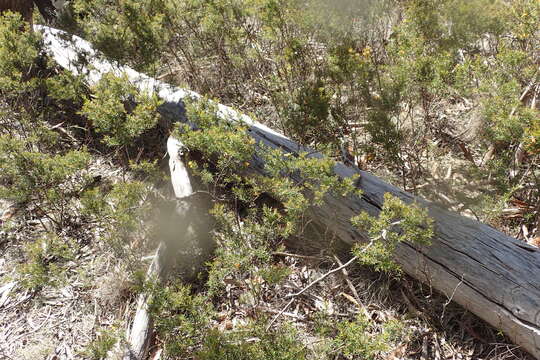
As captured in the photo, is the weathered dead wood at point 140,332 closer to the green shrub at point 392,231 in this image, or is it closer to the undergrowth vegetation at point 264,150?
the undergrowth vegetation at point 264,150

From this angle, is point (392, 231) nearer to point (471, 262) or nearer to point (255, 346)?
point (471, 262)

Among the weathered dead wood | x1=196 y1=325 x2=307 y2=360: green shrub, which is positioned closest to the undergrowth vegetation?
x1=196 y1=325 x2=307 y2=360: green shrub

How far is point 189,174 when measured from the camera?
4367 millimetres

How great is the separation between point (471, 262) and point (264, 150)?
2089 mm

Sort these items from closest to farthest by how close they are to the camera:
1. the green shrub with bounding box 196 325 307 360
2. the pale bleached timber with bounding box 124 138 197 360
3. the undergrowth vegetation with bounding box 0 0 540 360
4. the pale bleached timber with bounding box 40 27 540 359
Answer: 1. the pale bleached timber with bounding box 40 27 540 359
2. the green shrub with bounding box 196 325 307 360
3. the undergrowth vegetation with bounding box 0 0 540 360
4. the pale bleached timber with bounding box 124 138 197 360

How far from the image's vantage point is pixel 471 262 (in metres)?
2.95

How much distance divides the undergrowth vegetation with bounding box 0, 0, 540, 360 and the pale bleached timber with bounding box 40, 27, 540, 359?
0.51ft

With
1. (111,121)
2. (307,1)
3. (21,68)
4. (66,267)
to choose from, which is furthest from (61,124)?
(307,1)

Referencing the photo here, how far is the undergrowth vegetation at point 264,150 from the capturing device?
3.27 m

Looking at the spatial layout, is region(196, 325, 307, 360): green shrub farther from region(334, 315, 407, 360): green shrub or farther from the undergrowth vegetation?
region(334, 315, 407, 360): green shrub

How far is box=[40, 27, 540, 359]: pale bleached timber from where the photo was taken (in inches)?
109

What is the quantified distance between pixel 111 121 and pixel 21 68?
235cm

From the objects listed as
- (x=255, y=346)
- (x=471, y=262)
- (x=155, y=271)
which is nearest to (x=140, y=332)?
(x=155, y=271)

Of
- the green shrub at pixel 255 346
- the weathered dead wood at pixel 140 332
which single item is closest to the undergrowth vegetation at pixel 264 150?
the green shrub at pixel 255 346
